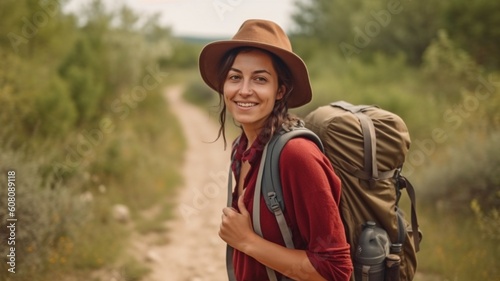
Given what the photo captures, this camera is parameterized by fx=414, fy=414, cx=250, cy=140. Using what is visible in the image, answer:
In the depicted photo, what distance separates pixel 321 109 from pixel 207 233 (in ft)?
14.0

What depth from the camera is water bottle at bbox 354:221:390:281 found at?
201 centimetres

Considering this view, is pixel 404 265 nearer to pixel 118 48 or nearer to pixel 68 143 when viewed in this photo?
pixel 68 143

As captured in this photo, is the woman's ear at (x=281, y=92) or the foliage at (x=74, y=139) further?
the foliage at (x=74, y=139)

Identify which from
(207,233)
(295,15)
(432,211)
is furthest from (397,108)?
(295,15)

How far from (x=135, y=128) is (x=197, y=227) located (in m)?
4.99

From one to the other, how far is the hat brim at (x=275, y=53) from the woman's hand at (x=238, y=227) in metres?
0.62

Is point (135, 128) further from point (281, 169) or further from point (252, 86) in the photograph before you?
point (281, 169)

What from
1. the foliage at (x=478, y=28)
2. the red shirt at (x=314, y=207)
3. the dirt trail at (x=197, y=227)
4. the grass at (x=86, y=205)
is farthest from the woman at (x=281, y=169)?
the foliage at (x=478, y=28)

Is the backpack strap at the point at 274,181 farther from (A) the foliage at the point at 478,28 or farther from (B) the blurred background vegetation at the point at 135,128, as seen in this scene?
(A) the foliage at the point at 478,28

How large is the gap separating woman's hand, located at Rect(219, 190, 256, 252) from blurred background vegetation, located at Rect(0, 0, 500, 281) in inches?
106

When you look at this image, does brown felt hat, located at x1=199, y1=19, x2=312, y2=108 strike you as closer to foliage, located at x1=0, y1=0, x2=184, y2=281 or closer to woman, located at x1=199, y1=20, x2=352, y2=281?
woman, located at x1=199, y1=20, x2=352, y2=281

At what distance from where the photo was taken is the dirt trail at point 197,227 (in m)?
4.90

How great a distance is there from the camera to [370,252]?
6.59 feet

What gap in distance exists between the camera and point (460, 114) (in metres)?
6.77
